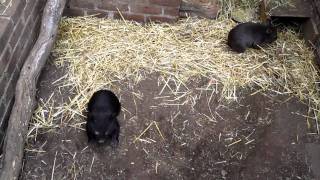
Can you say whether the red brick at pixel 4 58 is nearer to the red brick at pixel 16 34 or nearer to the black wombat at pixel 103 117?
the red brick at pixel 16 34

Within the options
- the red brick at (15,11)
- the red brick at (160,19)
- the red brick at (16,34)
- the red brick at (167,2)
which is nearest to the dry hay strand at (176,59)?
the red brick at (160,19)

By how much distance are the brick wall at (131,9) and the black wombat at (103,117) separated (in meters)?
1.42

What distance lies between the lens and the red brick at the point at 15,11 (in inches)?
130

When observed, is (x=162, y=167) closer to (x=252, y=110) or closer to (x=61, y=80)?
(x=252, y=110)

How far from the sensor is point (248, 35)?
4066 mm

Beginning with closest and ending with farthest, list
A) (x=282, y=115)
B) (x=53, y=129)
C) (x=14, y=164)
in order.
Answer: (x=14, y=164) < (x=53, y=129) < (x=282, y=115)

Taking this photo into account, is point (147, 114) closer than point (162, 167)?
No

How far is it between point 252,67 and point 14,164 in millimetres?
2494

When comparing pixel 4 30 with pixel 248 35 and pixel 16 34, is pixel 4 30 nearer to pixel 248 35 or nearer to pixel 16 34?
pixel 16 34

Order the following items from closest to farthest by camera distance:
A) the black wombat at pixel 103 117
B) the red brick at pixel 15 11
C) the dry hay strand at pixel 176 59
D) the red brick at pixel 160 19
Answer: the black wombat at pixel 103 117 → the red brick at pixel 15 11 → the dry hay strand at pixel 176 59 → the red brick at pixel 160 19

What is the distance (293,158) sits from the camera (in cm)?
328

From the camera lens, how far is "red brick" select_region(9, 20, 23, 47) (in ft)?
10.9

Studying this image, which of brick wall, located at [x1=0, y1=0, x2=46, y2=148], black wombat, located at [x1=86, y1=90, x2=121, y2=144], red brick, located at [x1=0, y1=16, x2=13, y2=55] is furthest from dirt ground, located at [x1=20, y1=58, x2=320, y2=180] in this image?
red brick, located at [x1=0, y1=16, x2=13, y2=55]

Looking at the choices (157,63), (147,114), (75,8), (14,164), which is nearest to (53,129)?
(14,164)
